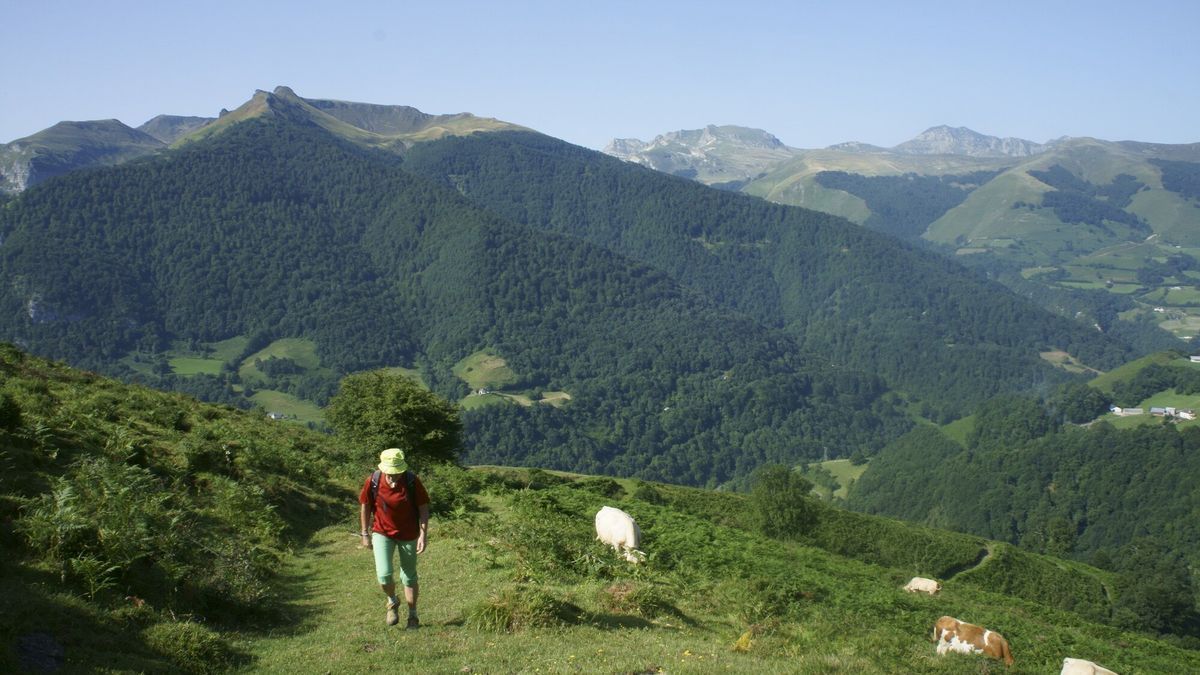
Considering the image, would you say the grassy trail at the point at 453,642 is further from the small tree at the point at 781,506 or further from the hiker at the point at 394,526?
the small tree at the point at 781,506

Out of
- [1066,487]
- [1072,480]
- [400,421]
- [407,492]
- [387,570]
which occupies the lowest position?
[1066,487]

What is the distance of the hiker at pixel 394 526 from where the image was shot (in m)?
13.9

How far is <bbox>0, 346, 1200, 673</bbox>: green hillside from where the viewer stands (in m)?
12.2

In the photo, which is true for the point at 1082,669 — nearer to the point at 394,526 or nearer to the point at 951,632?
the point at 951,632

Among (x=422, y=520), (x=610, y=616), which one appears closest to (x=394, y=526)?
(x=422, y=520)

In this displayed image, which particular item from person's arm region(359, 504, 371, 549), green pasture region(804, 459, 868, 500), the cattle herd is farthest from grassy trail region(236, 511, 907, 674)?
green pasture region(804, 459, 868, 500)

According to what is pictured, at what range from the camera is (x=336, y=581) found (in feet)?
59.5

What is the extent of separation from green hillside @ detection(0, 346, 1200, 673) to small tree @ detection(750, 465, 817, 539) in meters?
25.9

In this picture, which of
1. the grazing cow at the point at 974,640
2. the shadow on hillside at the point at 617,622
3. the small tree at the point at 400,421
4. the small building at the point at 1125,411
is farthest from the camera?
the small building at the point at 1125,411

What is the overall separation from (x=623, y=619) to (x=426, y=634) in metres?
3.84

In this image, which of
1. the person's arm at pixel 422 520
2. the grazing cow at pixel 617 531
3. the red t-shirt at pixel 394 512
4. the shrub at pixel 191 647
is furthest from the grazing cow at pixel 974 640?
the shrub at pixel 191 647

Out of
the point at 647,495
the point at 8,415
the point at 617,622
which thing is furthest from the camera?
the point at 647,495

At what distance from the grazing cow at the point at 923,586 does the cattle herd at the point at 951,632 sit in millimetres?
9691

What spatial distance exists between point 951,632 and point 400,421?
88.8ft
